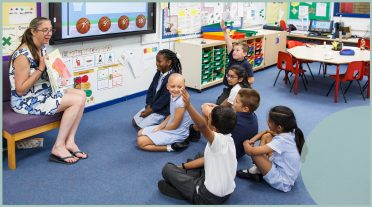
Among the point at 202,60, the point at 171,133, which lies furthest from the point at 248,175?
the point at 202,60

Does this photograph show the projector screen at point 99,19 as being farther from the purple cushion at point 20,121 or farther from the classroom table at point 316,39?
the classroom table at point 316,39

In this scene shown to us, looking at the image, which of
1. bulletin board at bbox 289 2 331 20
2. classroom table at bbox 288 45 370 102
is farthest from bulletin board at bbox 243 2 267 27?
classroom table at bbox 288 45 370 102

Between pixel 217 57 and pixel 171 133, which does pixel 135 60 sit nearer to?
pixel 217 57

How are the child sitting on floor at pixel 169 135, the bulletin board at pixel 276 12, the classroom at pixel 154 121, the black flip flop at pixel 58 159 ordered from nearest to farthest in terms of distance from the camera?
1. the classroom at pixel 154 121
2. the black flip flop at pixel 58 159
3. the child sitting on floor at pixel 169 135
4. the bulletin board at pixel 276 12

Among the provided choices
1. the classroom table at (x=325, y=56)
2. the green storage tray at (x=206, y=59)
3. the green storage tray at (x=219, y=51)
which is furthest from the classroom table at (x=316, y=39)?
the green storage tray at (x=206, y=59)

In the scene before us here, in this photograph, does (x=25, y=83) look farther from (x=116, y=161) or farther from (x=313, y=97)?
(x=313, y=97)

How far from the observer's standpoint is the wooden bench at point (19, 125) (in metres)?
2.84

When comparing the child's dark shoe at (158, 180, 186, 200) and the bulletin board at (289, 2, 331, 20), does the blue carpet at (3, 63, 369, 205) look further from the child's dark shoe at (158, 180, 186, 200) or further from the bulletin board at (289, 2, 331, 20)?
the bulletin board at (289, 2, 331, 20)

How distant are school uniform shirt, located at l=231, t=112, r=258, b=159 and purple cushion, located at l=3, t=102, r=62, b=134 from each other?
146 centimetres

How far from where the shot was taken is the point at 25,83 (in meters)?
2.88

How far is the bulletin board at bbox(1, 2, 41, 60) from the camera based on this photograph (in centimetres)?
334

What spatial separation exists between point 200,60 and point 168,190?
2918 millimetres

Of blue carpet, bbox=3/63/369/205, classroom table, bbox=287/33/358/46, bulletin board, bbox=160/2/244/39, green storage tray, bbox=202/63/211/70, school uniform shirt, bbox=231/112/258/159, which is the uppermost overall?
bulletin board, bbox=160/2/244/39

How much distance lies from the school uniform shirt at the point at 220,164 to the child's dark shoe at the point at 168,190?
0.95ft
